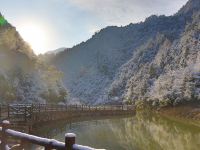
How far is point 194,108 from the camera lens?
216 ft

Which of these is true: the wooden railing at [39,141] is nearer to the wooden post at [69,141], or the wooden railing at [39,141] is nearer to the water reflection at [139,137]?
the wooden post at [69,141]

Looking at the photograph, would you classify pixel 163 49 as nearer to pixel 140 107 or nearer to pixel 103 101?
pixel 103 101

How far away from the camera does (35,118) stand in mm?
41000

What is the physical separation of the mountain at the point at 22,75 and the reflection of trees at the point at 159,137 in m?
19.6

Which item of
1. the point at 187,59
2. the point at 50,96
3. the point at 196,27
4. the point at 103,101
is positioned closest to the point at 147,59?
the point at 103,101

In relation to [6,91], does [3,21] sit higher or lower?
higher

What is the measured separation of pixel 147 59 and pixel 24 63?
7098cm

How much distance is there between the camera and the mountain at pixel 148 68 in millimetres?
82875

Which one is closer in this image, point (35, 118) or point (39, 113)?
point (35, 118)

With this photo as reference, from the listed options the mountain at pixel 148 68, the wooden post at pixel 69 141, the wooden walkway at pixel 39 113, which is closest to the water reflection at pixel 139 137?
the wooden walkway at pixel 39 113

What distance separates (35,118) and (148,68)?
79.4 m

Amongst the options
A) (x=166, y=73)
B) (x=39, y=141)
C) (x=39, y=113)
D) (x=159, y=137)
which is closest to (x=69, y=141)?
(x=39, y=141)

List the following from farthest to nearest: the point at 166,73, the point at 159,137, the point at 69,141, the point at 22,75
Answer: the point at 166,73
the point at 22,75
the point at 159,137
the point at 69,141

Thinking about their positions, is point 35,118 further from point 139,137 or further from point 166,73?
point 166,73
